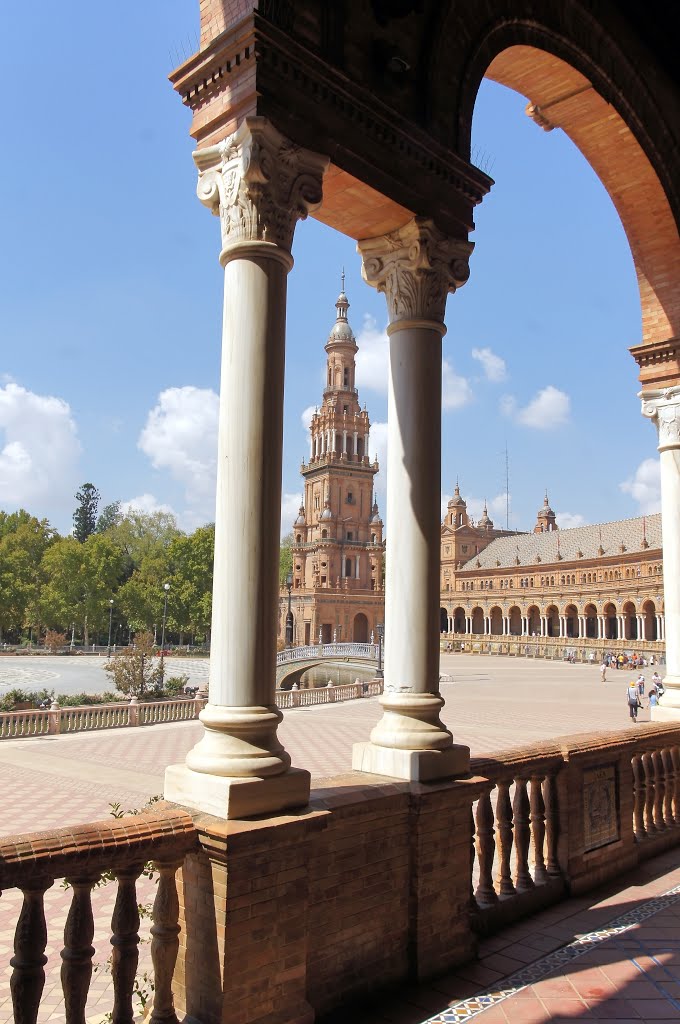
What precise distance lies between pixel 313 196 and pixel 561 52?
3535 millimetres

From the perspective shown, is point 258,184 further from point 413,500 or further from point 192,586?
point 192,586

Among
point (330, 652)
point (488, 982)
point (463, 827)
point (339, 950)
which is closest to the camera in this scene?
point (339, 950)

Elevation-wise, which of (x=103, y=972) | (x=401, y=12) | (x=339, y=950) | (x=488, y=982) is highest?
(x=401, y=12)

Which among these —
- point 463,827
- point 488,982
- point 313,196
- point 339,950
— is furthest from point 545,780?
point 313,196

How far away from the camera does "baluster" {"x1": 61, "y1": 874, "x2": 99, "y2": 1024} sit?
293cm

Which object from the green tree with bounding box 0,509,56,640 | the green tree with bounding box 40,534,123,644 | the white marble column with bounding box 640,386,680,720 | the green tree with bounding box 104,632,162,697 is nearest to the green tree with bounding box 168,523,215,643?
the green tree with bounding box 40,534,123,644

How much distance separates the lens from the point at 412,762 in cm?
464

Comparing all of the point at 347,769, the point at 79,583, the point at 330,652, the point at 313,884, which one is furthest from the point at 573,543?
the point at 313,884

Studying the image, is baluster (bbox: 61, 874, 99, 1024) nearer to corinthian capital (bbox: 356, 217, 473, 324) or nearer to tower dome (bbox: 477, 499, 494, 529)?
corinthian capital (bbox: 356, 217, 473, 324)

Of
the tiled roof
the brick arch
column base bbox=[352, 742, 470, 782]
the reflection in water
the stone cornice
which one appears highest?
the tiled roof

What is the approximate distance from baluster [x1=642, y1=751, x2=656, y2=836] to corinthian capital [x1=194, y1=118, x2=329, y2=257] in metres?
5.52

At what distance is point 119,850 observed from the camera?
315 centimetres

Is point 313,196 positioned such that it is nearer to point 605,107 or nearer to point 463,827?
point 463,827

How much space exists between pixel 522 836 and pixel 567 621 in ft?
277
